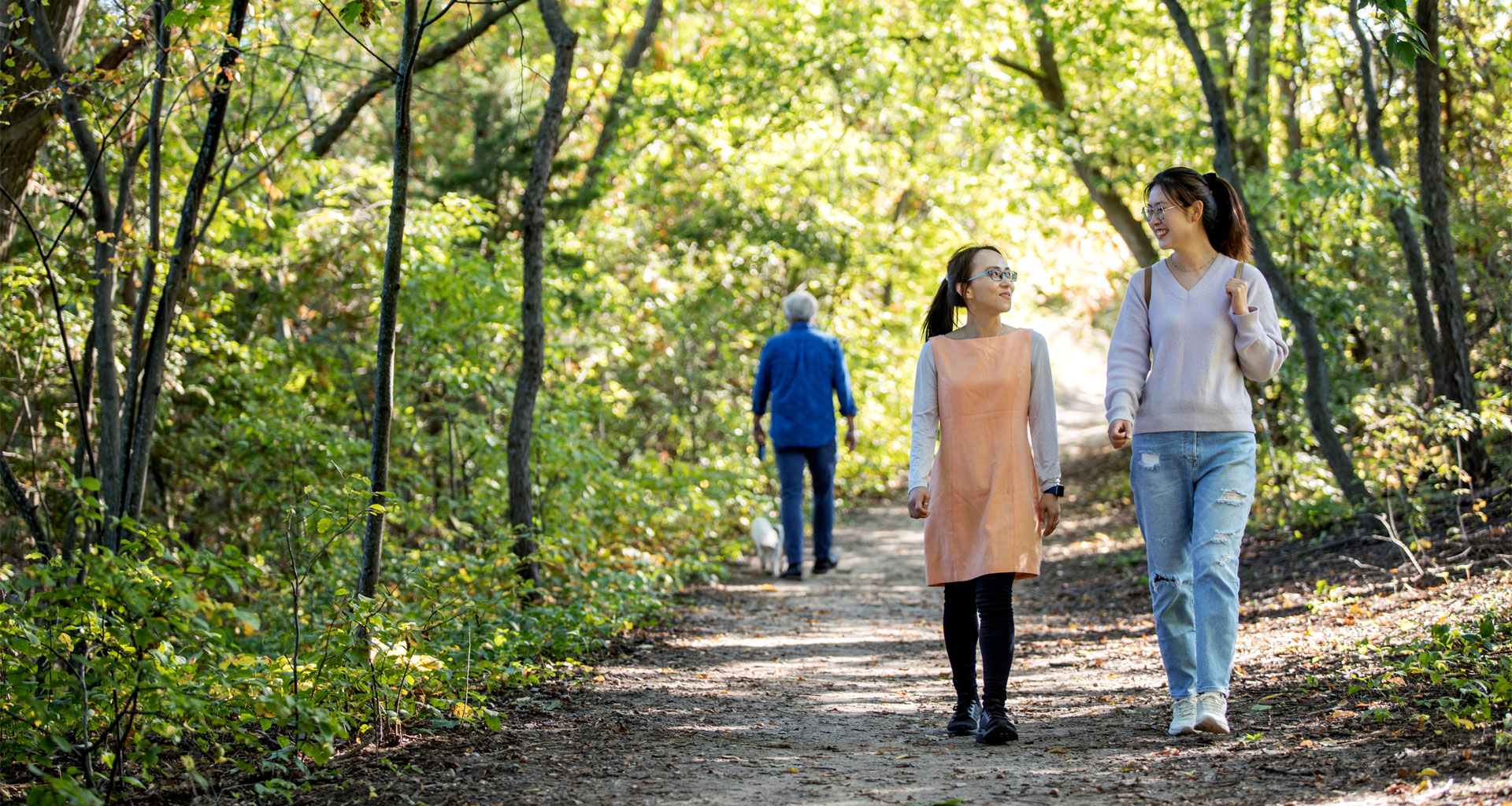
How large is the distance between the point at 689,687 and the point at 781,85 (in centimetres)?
910

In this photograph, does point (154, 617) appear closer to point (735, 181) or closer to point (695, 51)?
point (735, 181)

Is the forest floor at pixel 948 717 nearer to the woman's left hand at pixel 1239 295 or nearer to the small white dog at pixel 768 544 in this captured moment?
the small white dog at pixel 768 544

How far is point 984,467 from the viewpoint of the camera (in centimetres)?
443

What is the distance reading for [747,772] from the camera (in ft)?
13.4

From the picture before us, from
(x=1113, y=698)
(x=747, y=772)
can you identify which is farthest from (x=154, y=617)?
(x=1113, y=698)

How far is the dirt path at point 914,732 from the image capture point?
367cm

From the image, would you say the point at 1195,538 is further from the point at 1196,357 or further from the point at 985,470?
the point at 985,470

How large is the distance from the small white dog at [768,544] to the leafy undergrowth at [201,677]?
11.8 feet

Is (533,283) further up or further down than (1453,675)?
further up

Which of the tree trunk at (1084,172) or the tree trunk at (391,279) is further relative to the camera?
the tree trunk at (1084,172)

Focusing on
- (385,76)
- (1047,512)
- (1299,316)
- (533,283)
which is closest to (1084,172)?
(1299,316)

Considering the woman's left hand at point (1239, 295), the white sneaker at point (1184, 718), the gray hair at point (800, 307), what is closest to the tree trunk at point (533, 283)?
the gray hair at point (800, 307)

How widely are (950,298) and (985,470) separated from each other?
0.72 m

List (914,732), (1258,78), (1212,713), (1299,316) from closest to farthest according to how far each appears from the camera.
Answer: (1212,713), (914,732), (1299,316), (1258,78)
